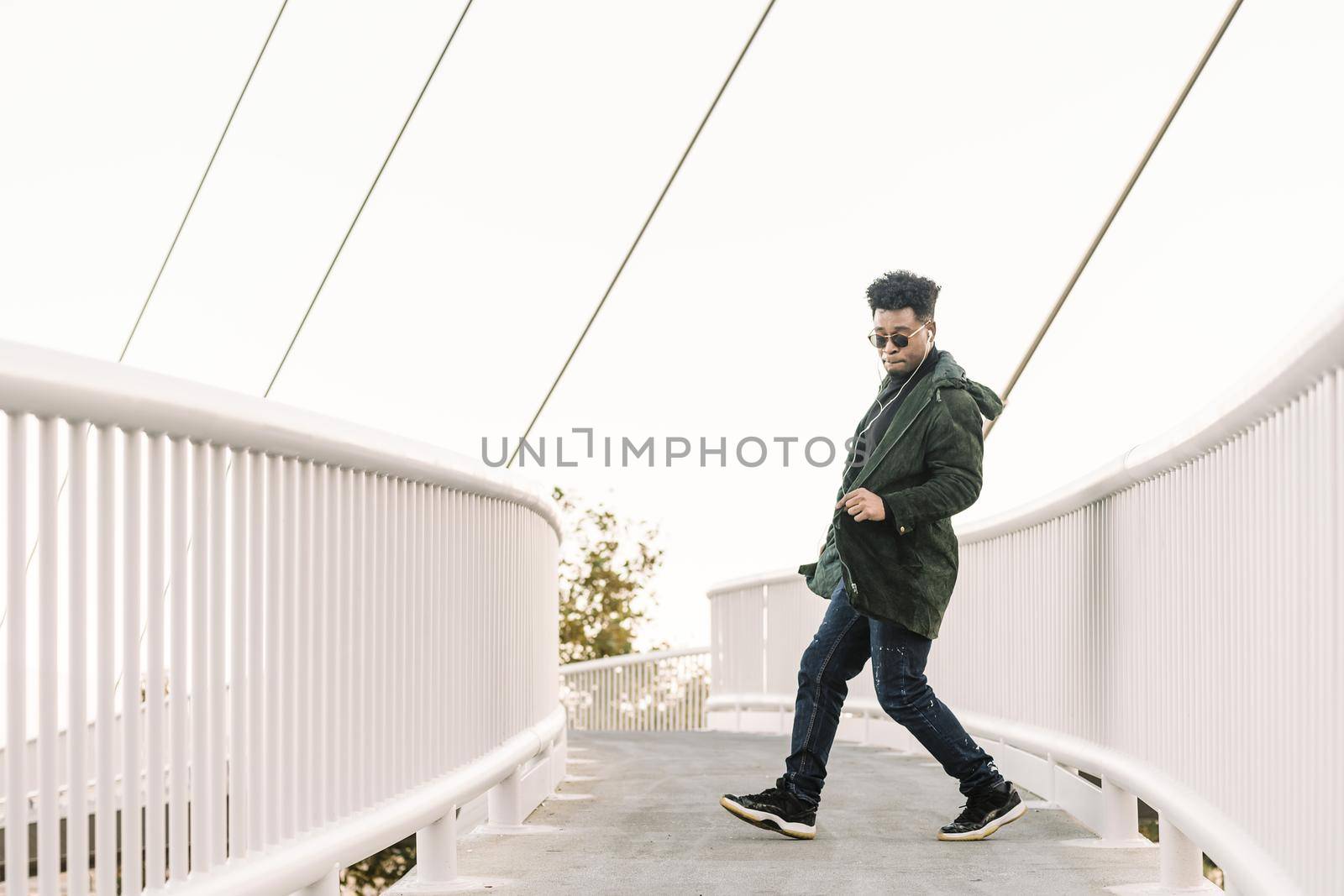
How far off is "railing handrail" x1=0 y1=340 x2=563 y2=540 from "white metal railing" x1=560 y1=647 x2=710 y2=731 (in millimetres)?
11734

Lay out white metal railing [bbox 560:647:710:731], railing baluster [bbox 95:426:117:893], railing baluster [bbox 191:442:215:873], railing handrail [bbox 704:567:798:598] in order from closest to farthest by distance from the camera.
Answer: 1. railing baluster [bbox 95:426:117:893]
2. railing baluster [bbox 191:442:215:873]
3. railing handrail [bbox 704:567:798:598]
4. white metal railing [bbox 560:647:710:731]

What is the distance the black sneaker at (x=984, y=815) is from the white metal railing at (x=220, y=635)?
46.1 inches

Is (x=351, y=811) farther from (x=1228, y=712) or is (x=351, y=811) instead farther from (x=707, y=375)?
(x=707, y=375)

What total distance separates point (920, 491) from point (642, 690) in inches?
468

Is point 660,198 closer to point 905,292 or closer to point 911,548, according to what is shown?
point 905,292

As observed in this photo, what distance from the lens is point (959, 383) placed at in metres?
3.62

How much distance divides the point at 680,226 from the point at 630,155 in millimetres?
3705

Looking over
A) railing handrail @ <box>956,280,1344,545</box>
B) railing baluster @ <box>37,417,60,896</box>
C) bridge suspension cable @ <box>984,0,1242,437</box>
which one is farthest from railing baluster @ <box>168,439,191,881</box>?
bridge suspension cable @ <box>984,0,1242,437</box>

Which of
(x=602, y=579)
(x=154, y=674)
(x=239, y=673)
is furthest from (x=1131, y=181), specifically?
(x=602, y=579)

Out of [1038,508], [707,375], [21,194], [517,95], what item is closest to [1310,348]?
[1038,508]

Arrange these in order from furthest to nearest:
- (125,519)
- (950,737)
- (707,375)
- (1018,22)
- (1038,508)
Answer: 1. (707,375)
2. (1018,22)
3. (1038,508)
4. (950,737)
5. (125,519)

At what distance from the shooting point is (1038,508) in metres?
4.02

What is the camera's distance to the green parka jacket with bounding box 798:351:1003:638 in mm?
3557

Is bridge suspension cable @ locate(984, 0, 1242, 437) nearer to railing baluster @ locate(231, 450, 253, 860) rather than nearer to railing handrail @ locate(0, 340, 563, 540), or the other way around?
railing handrail @ locate(0, 340, 563, 540)
